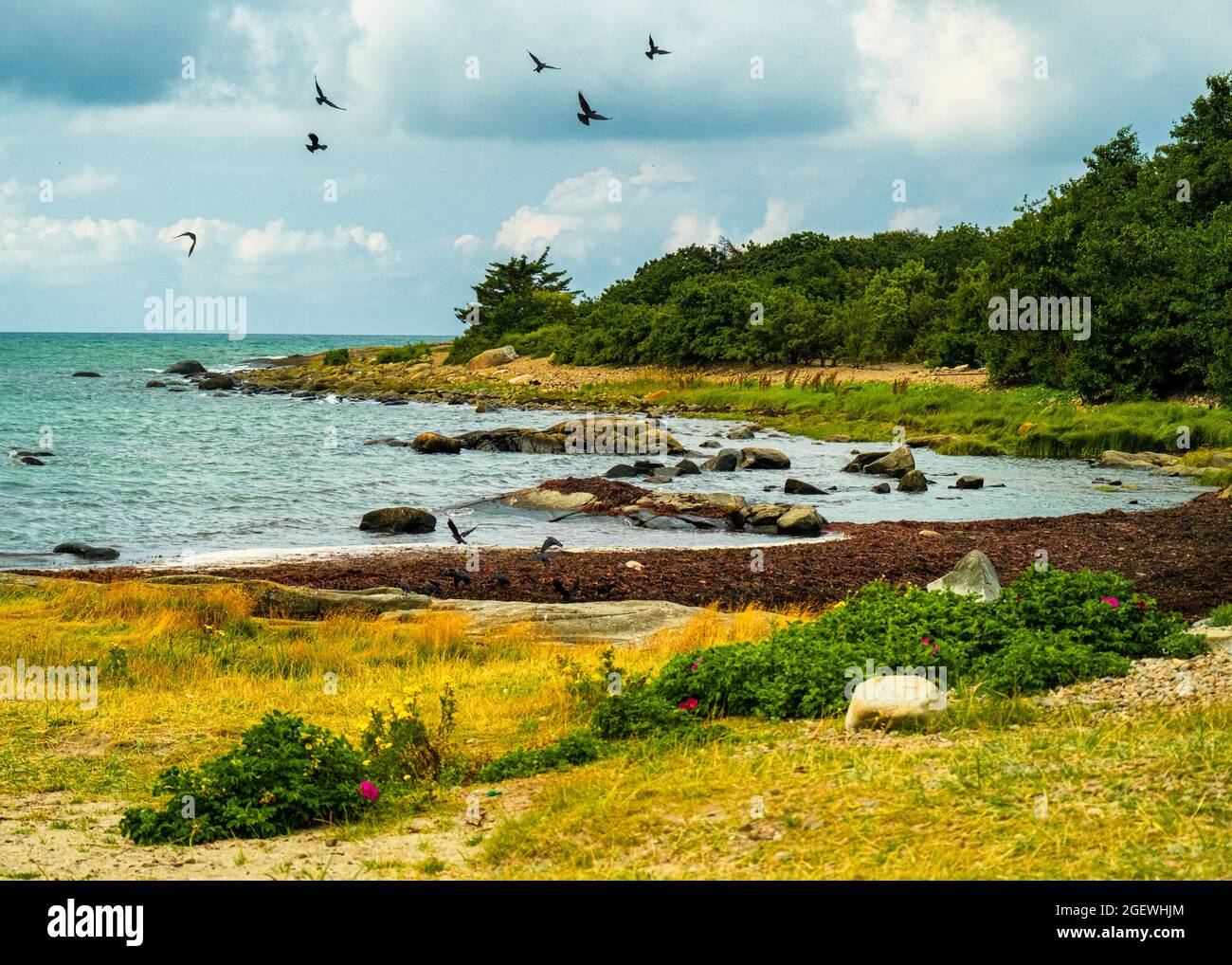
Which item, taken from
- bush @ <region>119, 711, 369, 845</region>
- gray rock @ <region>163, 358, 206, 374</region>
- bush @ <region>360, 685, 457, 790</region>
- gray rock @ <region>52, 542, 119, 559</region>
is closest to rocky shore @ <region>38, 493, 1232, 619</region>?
gray rock @ <region>52, 542, 119, 559</region>

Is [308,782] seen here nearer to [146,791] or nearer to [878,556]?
[146,791]

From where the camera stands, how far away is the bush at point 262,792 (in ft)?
26.5

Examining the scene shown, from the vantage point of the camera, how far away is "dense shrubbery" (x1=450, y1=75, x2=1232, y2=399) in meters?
45.9

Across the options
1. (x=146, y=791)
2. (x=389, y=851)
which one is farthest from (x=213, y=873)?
(x=146, y=791)

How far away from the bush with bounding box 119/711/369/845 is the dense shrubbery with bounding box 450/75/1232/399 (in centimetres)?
3914

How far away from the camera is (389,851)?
750 cm

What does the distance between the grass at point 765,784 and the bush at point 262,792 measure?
436mm

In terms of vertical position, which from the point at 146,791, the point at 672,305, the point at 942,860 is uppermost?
the point at 672,305

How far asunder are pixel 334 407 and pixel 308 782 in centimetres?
6724

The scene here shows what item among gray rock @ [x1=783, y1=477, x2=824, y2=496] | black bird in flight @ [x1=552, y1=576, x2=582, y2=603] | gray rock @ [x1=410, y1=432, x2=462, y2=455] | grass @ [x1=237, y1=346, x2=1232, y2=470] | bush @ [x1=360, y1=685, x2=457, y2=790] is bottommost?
black bird in flight @ [x1=552, y1=576, x2=582, y2=603]

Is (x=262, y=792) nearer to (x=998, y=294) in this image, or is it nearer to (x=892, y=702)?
(x=892, y=702)

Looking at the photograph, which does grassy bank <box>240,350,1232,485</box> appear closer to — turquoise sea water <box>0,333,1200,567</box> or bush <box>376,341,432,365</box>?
turquoise sea water <box>0,333,1200,567</box>

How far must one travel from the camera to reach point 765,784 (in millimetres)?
7965

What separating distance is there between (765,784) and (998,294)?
52083mm
